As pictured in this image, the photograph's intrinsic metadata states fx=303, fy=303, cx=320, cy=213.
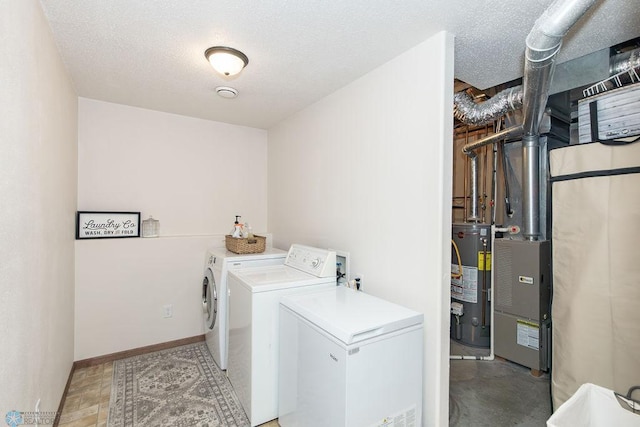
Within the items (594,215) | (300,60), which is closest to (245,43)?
(300,60)

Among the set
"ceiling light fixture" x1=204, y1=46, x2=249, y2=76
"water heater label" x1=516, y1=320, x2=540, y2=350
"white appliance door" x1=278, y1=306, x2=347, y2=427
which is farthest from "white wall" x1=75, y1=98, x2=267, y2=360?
"water heater label" x1=516, y1=320, x2=540, y2=350

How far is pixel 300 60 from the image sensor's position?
2.04 meters

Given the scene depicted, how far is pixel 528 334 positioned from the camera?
2621mm

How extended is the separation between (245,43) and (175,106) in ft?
4.71

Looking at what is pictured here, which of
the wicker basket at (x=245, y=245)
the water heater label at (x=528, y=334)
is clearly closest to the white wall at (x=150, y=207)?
the wicker basket at (x=245, y=245)

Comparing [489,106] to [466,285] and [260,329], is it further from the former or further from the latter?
[260,329]

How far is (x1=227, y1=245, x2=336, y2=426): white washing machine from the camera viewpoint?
1913mm

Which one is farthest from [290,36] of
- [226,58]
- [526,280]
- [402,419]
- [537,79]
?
[526,280]

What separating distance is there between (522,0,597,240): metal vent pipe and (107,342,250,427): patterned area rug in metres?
2.70

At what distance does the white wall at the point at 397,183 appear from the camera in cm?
170

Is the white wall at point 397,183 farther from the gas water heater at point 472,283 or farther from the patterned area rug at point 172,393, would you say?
the gas water heater at point 472,283

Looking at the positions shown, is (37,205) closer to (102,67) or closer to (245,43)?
(102,67)

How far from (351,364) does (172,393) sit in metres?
1.64

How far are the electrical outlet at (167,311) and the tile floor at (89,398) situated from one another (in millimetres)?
559
